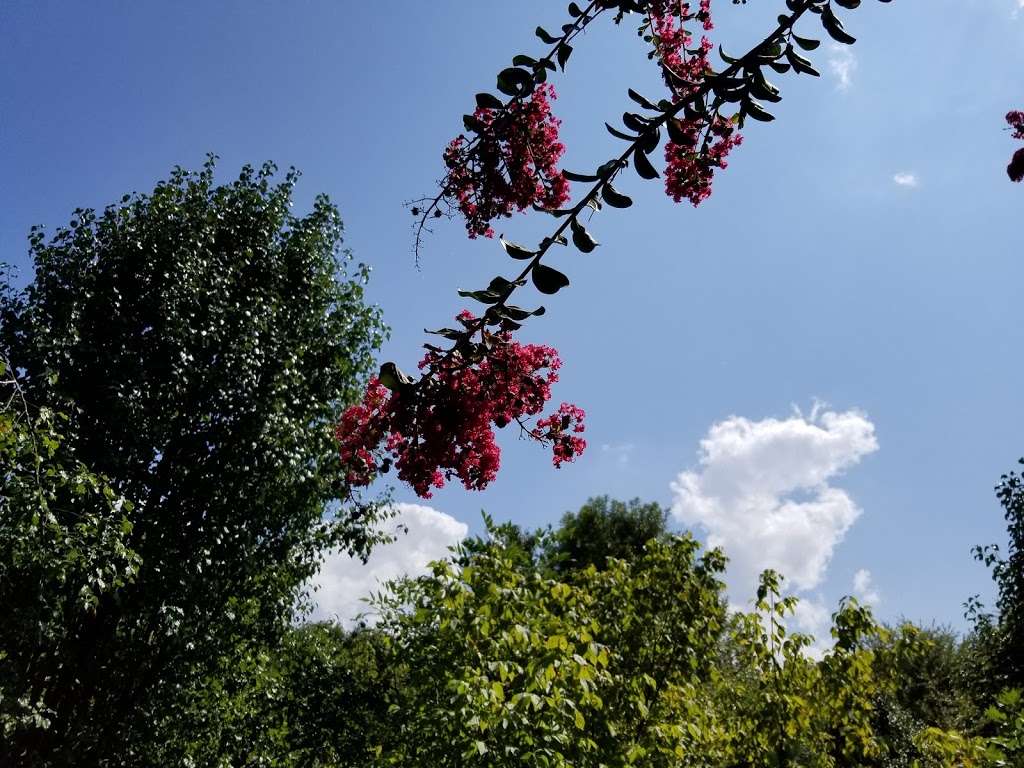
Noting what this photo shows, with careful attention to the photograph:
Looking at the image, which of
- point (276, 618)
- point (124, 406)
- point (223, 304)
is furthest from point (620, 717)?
point (223, 304)

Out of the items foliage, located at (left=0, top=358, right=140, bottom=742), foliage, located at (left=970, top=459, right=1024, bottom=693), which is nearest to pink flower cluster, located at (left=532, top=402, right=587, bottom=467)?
foliage, located at (left=0, top=358, right=140, bottom=742)

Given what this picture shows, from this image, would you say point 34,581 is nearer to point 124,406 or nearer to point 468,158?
point 124,406

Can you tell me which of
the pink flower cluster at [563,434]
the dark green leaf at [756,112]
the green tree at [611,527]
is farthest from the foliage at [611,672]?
the green tree at [611,527]

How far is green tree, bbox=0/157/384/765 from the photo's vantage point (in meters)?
→ 9.12

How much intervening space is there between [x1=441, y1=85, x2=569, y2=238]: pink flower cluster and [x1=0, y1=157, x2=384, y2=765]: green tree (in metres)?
7.42

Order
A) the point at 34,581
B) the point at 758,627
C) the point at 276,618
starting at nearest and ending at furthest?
the point at 758,627
the point at 34,581
the point at 276,618

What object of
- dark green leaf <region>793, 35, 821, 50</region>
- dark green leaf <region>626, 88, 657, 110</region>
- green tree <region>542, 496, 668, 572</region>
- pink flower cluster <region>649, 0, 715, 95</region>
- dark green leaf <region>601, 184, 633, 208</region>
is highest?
green tree <region>542, 496, 668, 572</region>

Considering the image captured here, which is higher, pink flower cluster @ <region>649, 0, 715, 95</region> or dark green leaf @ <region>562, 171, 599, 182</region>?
pink flower cluster @ <region>649, 0, 715, 95</region>

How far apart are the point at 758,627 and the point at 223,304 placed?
8.62 meters

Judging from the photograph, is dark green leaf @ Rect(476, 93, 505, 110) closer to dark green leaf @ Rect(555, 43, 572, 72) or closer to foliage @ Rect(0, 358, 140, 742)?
dark green leaf @ Rect(555, 43, 572, 72)

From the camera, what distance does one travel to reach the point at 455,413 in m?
2.39

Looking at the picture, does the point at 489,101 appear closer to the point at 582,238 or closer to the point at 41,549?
the point at 582,238

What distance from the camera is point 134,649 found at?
9.75 meters

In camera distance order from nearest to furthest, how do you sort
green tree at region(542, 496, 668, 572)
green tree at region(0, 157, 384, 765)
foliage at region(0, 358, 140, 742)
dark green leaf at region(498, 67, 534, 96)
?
dark green leaf at region(498, 67, 534, 96)
foliage at region(0, 358, 140, 742)
green tree at region(0, 157, 384, 765)
green tree at region(542, 496, 668, 572)
